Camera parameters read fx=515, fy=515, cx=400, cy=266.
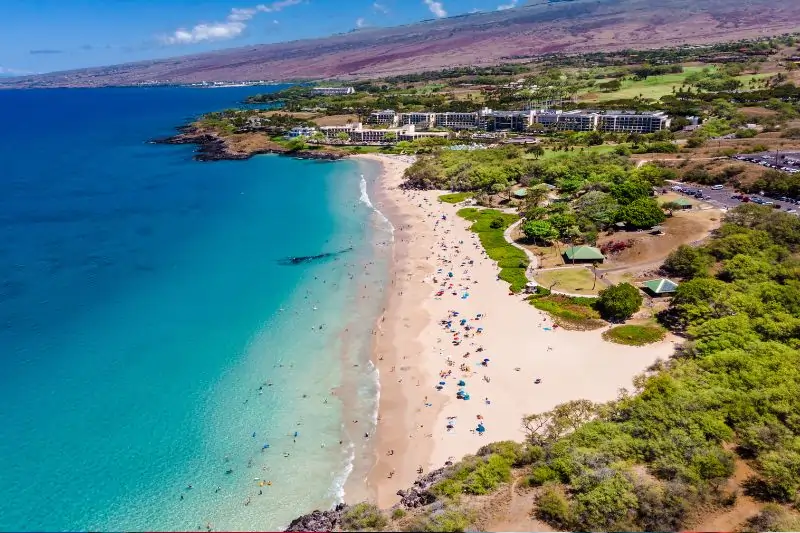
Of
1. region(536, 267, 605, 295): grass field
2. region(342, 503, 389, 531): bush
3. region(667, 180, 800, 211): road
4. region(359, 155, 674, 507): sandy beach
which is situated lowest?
region(359, 155, 674, 507): sandy beach

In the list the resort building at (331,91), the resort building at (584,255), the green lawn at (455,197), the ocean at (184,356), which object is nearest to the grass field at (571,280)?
the resort building at (584,255)

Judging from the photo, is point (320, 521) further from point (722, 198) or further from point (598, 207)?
point (722, 198)

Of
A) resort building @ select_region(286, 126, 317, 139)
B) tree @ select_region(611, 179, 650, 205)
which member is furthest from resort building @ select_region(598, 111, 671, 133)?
resort building @ select_region(286, 126, 317, 139)

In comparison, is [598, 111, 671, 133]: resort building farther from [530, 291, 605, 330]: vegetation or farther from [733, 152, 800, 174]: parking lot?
[530, 291, 605, 330]: vegetation

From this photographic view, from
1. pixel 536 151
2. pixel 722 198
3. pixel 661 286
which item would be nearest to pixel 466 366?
pixel 661 286

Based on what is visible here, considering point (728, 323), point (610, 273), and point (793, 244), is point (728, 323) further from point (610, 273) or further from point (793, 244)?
point (793, 244)

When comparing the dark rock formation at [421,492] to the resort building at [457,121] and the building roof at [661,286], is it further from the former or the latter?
the resort building at [457,121]
